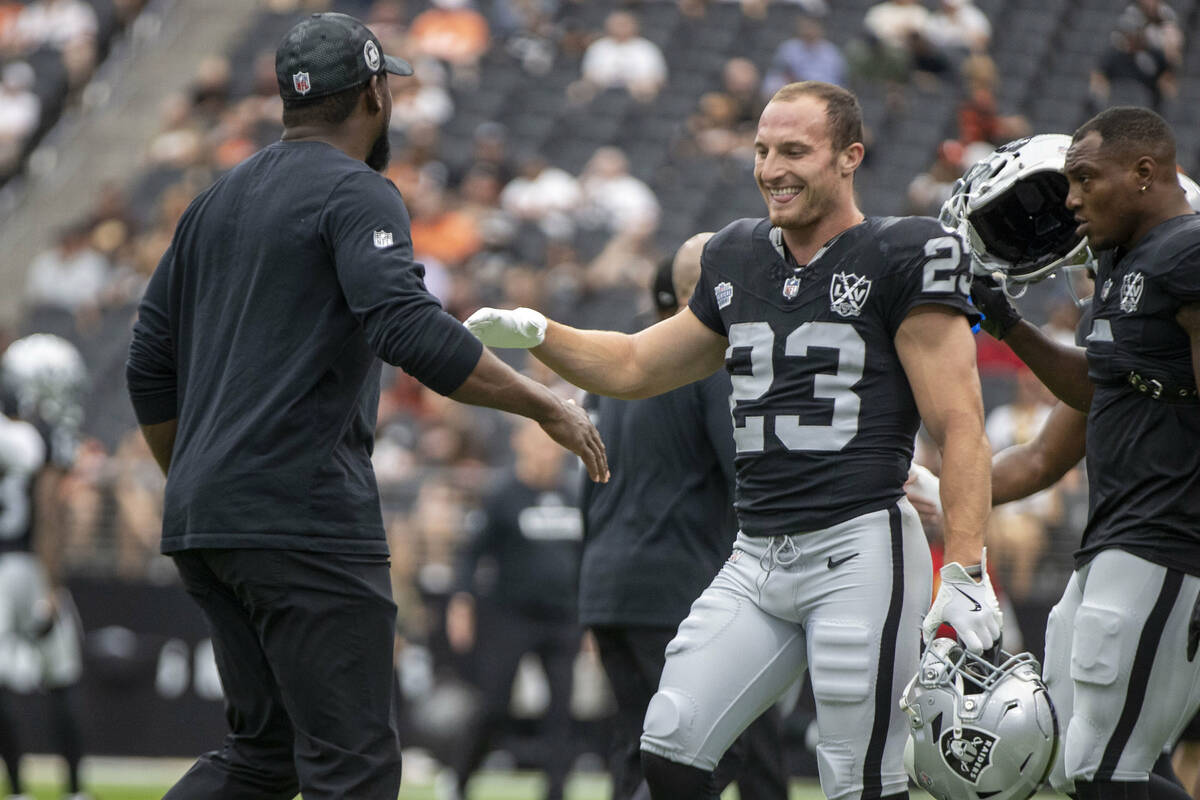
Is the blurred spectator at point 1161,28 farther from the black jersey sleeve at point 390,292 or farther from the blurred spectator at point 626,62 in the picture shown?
the black jersey sleeve at point 390,292

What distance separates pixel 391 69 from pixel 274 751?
1891mm

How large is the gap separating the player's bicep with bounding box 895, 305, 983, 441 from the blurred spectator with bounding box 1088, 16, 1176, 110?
33.7 feet

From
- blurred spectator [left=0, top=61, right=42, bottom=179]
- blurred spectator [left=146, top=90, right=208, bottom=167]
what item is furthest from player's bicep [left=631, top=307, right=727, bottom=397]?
blurred spectator [left=0, top=61, right=42, bottom=179]

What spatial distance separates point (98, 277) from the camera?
1584 centimetres

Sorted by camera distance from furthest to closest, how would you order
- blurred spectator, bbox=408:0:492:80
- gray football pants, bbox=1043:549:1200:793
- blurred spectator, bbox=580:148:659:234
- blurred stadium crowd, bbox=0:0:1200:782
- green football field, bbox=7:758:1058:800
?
blurred spectator, bbox=408:0:492:80, blurred spectator, bbox=580:148:659:234, blurred stadium crowd, bbox=0:0:1200:782, green football field, bbox=7:758:1058:800, gray football pants, bbox=1043:549:1200:793

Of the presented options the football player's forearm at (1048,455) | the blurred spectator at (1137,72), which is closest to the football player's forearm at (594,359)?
the football player's forearm at (1048,455)

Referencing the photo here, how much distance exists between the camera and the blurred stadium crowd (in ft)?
37.5

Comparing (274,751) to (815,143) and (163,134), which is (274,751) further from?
(163,134)

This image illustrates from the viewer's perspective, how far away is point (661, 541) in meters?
6.11

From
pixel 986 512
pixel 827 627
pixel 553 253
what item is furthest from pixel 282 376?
pixel 553 253

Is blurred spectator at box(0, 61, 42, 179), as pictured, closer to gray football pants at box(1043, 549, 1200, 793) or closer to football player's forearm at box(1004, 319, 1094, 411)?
football player's forearm at box(1004, 319, 1094, 411)

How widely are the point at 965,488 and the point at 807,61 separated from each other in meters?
11.6

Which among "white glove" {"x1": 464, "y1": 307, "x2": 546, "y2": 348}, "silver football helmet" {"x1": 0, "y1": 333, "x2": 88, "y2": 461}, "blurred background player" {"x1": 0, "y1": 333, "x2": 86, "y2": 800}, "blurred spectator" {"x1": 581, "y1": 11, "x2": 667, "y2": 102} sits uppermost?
"blurred spectator" {"x1": 581, "y1": 11, "x2": 667, "y2": 102}

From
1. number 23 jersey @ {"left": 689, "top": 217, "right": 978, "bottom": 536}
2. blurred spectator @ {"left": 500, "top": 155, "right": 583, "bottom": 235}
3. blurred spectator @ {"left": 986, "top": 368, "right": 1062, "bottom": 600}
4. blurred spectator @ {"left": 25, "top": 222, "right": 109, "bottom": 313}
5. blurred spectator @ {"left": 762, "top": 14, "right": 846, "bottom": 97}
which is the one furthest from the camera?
blurred spectator @ {"left": 25, "top": 222, "right": 109, "bottom": 313}
